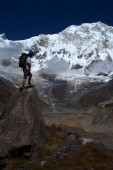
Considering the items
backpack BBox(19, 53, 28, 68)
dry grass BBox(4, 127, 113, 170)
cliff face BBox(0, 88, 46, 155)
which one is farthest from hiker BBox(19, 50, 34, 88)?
A: dry grass BBox(4, 127, 113, 170)

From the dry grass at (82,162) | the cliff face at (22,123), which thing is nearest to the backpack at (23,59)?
the cliff face at (22,123)

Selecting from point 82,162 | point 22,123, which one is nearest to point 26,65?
point 22,123

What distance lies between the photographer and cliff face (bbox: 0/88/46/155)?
121 ft

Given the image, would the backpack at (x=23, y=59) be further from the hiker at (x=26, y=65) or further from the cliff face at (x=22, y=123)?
the cliff face at (x=22, y=123)

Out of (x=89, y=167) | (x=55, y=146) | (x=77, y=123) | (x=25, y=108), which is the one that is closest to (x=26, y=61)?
(x=25, y=108)

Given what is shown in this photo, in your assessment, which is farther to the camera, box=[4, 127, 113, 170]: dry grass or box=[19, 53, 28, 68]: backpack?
box=[19, 53, 28, 68]: backpack

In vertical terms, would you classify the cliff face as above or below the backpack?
below

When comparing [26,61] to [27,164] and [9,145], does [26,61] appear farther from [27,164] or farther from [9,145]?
[27,164]

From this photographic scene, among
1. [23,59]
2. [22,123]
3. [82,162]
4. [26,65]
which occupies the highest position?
[23,59]

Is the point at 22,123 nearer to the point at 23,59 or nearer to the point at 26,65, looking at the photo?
the point at 26,65

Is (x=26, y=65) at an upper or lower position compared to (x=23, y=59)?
lower

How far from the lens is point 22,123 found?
3756cm

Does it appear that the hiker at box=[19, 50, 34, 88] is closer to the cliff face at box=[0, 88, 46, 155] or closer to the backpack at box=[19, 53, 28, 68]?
the backpack at box=[19, 53, 28, 68]

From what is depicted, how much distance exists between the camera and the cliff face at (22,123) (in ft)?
121
